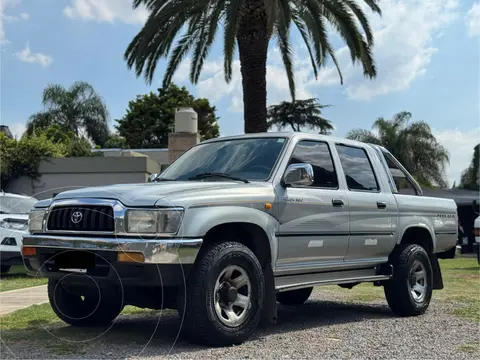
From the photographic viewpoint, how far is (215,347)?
17.9 ft

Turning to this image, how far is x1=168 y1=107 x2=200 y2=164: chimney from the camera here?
24.1 m

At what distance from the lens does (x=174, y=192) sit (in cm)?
544

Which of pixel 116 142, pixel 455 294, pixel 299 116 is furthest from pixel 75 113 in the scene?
pixel 455 294

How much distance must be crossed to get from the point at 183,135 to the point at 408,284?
56.6ft

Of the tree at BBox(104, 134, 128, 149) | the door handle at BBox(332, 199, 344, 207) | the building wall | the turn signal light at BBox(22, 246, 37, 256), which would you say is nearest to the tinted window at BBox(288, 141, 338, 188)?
the door handle at BBox(332, 199, 344, 207)

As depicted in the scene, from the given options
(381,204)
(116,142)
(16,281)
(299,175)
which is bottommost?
(16,281)

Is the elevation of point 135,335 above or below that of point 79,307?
below

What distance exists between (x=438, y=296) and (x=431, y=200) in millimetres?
2063

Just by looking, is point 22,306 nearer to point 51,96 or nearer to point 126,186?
point 126,186

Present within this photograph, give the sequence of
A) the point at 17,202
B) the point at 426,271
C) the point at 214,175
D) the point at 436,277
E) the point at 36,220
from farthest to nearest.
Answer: the point at 17,202 → the point at 436,277 → the point at 426,271 → the point at 214,175 → the point at 36,220

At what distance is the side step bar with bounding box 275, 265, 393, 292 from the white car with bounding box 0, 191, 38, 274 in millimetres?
6719

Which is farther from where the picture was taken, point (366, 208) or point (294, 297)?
point (294, 297)

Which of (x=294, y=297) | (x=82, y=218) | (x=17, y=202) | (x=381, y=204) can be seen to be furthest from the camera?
(x=17, y=202)

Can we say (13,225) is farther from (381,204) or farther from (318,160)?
(381,204)
